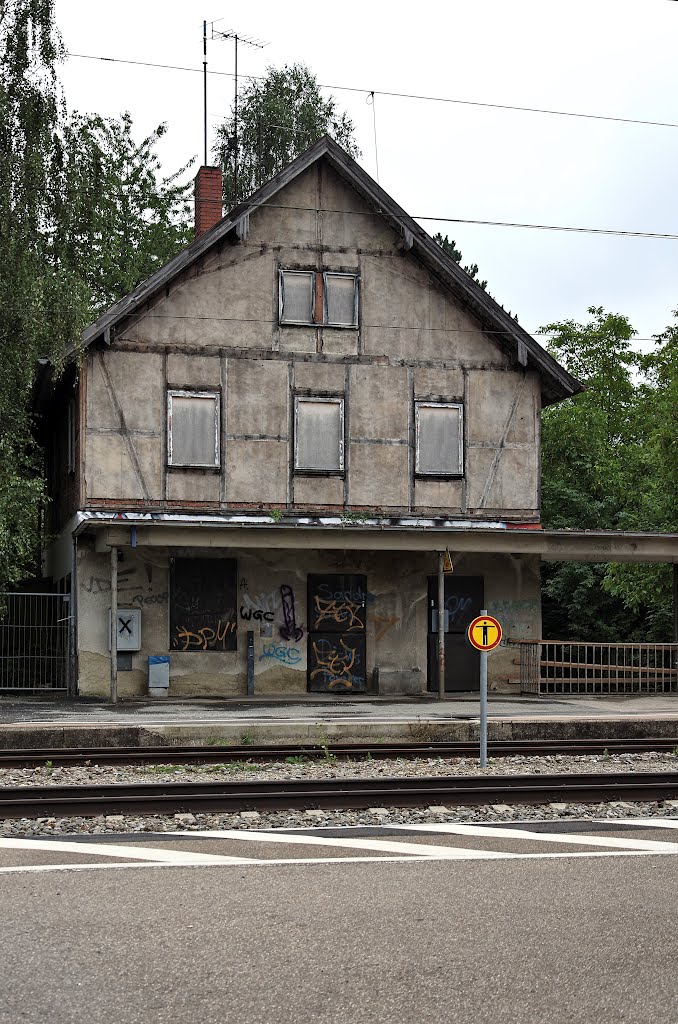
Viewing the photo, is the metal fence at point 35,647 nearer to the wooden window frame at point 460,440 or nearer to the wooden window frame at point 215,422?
the wooden window frame at point 215,422

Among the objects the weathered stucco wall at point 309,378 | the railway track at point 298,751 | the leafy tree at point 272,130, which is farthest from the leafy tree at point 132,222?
the railway track at point 298,751

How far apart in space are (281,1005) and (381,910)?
1.70 metres

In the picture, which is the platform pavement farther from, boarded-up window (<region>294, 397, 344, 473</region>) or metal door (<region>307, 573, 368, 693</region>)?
boarded-up window (<region>294, 397, 344, 473</region>)

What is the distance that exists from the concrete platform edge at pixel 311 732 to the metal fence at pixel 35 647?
8.06 m

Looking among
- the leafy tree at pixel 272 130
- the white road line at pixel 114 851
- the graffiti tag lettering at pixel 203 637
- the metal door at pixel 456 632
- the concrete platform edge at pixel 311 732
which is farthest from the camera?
the leafy tree at pixel 272 130

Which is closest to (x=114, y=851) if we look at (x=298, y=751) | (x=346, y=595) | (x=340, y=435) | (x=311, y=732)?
(x=298, y=751)

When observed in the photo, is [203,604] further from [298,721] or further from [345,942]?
[345,942]

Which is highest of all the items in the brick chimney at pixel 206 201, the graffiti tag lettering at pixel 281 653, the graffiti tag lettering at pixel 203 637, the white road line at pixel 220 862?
the brick chimney at pixel 206 201

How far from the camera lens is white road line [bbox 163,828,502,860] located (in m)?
9.12

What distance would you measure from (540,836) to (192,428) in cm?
1473

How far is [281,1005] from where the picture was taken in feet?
18.7

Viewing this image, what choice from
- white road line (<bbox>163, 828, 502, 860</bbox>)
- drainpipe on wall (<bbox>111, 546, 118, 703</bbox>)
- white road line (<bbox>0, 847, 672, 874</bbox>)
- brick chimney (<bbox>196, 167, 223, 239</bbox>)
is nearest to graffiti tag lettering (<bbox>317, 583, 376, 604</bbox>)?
drainpipe on wall (<bbox>111, 546, 118, 703</bbox>)

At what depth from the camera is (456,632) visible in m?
24.9

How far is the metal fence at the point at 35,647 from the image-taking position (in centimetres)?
2478
